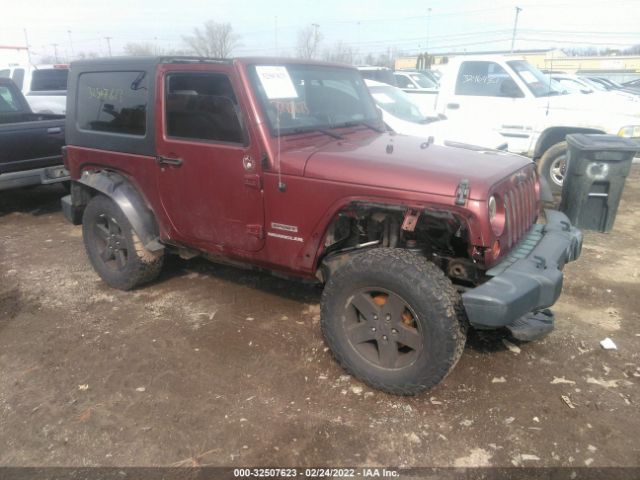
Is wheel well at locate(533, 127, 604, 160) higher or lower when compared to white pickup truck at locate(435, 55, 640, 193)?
lower

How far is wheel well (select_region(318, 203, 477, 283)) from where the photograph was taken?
2777 mm

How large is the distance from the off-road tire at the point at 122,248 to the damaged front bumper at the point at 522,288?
2795mm

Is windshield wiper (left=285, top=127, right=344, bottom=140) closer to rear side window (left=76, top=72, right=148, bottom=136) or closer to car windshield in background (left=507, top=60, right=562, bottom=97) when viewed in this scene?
rear side window (left=76, top=72, right=148, bottom=136)

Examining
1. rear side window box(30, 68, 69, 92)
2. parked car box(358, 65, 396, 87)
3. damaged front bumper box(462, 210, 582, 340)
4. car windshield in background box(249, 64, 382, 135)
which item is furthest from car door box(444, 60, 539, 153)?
rear side window box(30, 68, 69, 92)

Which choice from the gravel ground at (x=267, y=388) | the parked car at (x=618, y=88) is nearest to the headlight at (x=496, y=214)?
the gravel ground at (x=267, y=388)

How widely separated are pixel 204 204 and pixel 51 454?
70.8 inches

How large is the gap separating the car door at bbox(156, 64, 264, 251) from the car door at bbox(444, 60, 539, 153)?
18.6 feet

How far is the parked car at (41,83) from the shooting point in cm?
1173

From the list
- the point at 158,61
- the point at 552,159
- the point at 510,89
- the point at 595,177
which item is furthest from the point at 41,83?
the point at 595,177

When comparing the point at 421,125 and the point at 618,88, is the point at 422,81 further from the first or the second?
the point at 421,125

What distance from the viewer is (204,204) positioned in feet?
11.8

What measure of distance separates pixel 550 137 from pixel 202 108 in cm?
613

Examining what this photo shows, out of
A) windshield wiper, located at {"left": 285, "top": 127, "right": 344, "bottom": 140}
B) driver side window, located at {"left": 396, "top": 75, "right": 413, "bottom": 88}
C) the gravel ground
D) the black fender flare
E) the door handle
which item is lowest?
the gravel ground

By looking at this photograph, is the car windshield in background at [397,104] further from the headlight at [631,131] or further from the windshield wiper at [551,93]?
the headlight at [631,131]
